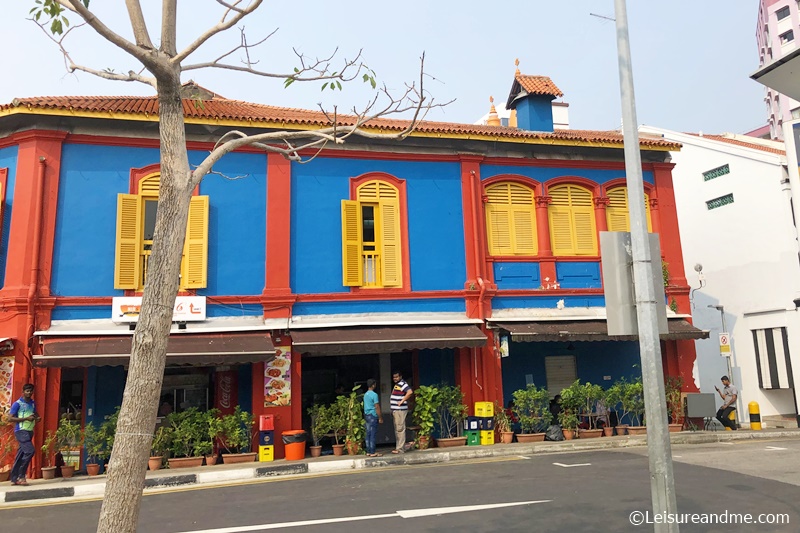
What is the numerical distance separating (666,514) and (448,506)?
3712 millimetres

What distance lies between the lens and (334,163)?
1459 centimetres

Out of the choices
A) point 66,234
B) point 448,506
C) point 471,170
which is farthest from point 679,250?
point 66,234

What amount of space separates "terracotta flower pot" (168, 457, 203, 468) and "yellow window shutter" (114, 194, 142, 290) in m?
3.55

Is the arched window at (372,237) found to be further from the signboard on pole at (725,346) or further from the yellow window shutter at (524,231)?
the signboard on pole at (725,346)

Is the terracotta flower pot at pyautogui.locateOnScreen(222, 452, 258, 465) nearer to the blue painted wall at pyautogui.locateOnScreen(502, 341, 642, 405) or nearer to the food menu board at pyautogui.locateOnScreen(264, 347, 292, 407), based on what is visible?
the food menu board at pyautogui.locateOnScreen(264, 347, 292, 407)

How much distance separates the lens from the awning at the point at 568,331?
557 inches

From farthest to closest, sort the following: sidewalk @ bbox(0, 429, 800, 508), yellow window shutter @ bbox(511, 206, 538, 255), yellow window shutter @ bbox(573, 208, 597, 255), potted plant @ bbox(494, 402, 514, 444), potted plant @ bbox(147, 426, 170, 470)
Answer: yellow window shutter @ bbox(573, 208, 597, 255) < yellow window shutter @ bbox(511, 206, 538, 255) < potted plant @ bbox(494, 402, 514, 444) < potted plant @ bbox(147, 426, 170, 470) < sidewalk @ bbox(0, 429, 800, 508)

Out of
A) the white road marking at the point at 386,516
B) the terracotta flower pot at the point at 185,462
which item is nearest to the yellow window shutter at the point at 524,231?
the terracotta flower pot at the point at 185,462

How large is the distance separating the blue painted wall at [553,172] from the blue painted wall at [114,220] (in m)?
5.49

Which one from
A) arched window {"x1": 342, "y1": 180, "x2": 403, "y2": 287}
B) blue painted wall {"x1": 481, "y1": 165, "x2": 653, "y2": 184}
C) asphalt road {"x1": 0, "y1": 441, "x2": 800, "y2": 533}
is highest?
blue painted wall {"x1": 481, "y1": 165, "x2": 653, "y2": 184}

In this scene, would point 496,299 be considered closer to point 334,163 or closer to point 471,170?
point 471,170

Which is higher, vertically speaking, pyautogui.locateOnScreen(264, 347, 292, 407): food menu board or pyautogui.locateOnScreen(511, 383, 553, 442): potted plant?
pyautogui.locateOnScreen(264, 347, 292, 407): food menu board

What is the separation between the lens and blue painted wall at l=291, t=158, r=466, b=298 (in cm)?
1409

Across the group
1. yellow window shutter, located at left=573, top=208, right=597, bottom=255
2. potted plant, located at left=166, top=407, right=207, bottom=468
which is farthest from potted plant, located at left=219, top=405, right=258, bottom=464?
yellow window shutter, located at left=573, top=208, right=597, bottom=255
